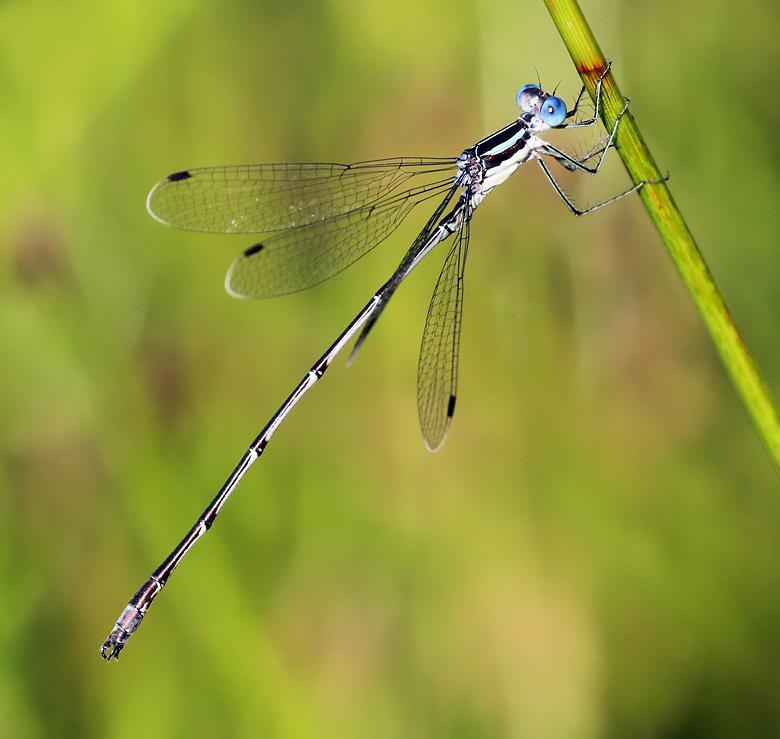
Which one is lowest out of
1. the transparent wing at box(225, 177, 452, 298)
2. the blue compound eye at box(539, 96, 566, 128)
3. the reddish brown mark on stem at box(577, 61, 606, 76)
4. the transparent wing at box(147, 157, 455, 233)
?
the reddish brown mark on stem at box(577, 61, 606, 76)

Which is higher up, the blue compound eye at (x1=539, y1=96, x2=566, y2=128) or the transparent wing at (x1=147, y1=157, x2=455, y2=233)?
the transparent wing at (x1=147, y1=157, x2=455, y2=233)

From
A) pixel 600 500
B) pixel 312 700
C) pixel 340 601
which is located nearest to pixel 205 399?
pixel 340 601

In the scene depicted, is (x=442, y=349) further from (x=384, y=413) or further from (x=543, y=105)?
(x=543, y=105)

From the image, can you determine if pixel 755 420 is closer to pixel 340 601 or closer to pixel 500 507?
pixel 500 507

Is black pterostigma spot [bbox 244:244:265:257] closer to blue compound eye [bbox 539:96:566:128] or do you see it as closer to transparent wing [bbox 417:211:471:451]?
transparent wing [bbox 417:211:471:451]

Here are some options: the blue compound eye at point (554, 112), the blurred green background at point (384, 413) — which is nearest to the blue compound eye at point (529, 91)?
the blue compound eye at point (554, 112)

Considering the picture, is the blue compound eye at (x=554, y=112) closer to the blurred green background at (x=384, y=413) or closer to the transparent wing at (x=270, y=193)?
the blurred green background at (x=384, y=413)

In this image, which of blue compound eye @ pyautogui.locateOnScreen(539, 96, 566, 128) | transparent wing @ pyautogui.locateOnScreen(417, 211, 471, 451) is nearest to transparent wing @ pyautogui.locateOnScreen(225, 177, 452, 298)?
transparent wing @ pyautogui.locateOnScreen(417, 211, 471, 451)

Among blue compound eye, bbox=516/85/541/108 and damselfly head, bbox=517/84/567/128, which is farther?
blue compound eye, bbox=516/85/541/108
